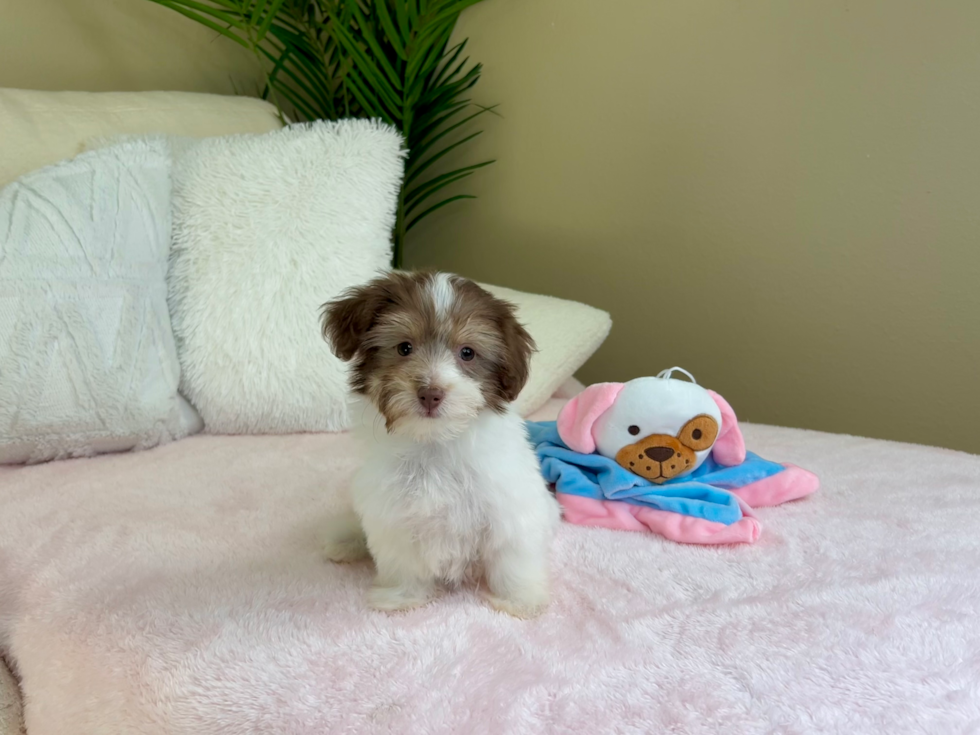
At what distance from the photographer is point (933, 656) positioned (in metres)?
0.99

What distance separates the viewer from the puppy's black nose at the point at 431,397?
105cm

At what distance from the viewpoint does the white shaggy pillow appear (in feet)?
6.20

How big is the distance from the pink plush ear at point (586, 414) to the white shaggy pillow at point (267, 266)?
666 millimetres

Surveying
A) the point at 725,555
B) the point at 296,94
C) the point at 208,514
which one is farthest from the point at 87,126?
the point at 725,555

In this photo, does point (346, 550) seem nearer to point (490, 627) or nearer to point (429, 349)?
point (490, 627)

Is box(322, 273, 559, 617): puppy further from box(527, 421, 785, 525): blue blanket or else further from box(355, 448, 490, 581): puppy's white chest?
box(527, 421, 785, 525): blue blanket

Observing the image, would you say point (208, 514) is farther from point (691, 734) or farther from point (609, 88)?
point (609, 88)

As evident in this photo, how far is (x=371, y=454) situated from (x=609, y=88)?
172 centimetres

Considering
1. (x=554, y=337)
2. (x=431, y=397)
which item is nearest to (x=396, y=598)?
(x=431, y=397)

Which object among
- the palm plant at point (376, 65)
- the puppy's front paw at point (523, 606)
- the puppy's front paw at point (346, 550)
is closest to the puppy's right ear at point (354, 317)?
the puppy's front paw at point (346, 550)

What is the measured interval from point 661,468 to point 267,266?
1174 millimetres

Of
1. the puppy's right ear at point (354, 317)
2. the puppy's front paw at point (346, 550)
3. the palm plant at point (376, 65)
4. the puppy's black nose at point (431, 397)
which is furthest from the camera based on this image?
the palm plant at point (376, 65)

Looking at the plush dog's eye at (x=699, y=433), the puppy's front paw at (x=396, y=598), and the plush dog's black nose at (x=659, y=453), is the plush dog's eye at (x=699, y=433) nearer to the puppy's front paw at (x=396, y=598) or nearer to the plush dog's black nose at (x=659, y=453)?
the plush dog's black nose at (x=659, y=453)

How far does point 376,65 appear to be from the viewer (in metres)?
2.58
